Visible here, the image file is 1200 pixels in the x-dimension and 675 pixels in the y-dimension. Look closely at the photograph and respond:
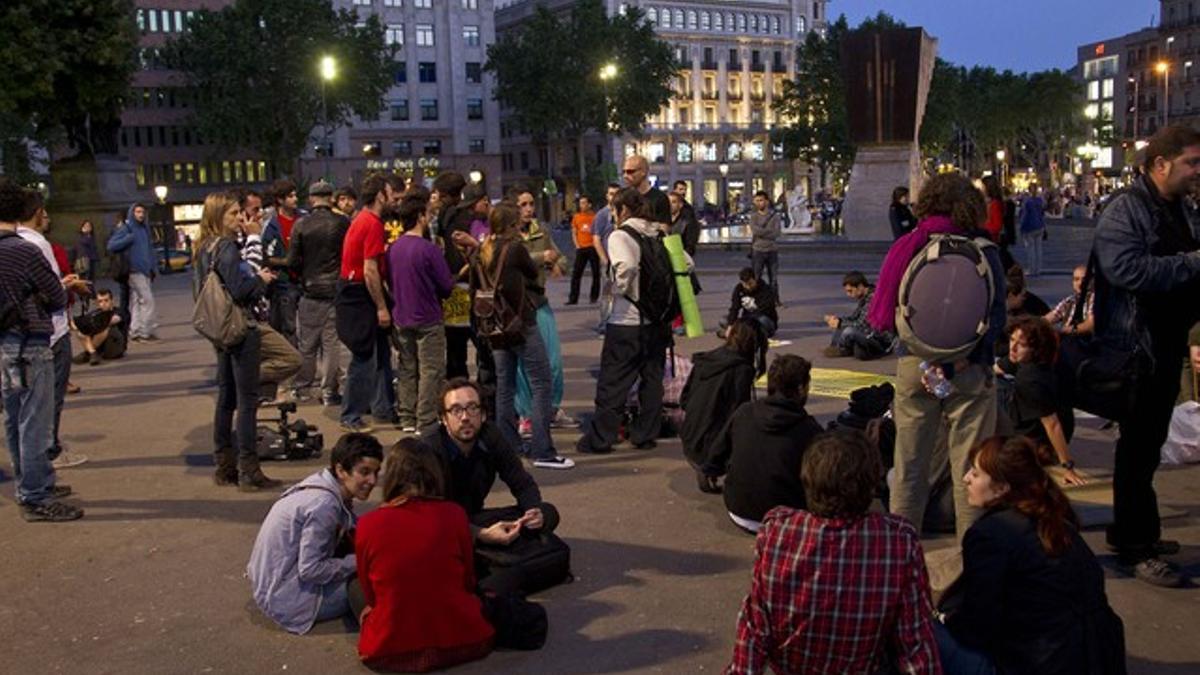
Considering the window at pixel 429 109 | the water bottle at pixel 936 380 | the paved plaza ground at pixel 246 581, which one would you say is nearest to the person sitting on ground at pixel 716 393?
the paved plaza ground at pixel 246 581

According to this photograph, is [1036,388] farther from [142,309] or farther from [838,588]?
[142,309]

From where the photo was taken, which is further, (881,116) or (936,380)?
(881,116)

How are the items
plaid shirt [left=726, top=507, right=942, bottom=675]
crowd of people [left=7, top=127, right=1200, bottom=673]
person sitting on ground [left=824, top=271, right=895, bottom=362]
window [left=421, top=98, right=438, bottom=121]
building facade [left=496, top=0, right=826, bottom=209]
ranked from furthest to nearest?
building facade [left=496, top=0, right=826, bottom=209] < window [left=421, top=98, right=438, bottom=121] < person sitting on ground [left=824, top=271, right=895, bottom=362] < crowd of people [left=7, top=127, right=1200, bottom=673] < plaid shirt [left=726, top=507, right=942, bottom=675]

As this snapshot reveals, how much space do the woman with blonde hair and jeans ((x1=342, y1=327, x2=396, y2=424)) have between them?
180 centimetres

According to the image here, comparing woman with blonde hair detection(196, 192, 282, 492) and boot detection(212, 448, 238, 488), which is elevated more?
woman with blonde hair detection(196, 192, 282, 492)

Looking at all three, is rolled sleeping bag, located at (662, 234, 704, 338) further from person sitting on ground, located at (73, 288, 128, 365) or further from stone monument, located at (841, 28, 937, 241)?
stone monument, located at (841, 28, 937, 241)

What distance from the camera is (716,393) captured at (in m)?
7.49

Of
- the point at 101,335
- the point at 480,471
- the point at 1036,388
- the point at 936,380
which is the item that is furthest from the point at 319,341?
the point at 936,380

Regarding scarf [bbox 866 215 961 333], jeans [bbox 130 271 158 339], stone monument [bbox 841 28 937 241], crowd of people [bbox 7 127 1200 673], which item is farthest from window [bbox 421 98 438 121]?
scarf [bbox 866 215 961 333]

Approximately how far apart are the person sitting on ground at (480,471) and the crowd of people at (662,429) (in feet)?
0.05

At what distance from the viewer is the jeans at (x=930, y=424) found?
557 centimetres

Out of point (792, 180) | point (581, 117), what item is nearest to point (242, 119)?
point (581, 117)

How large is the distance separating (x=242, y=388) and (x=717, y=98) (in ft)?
352

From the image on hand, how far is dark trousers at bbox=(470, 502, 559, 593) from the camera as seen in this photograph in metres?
5.51
